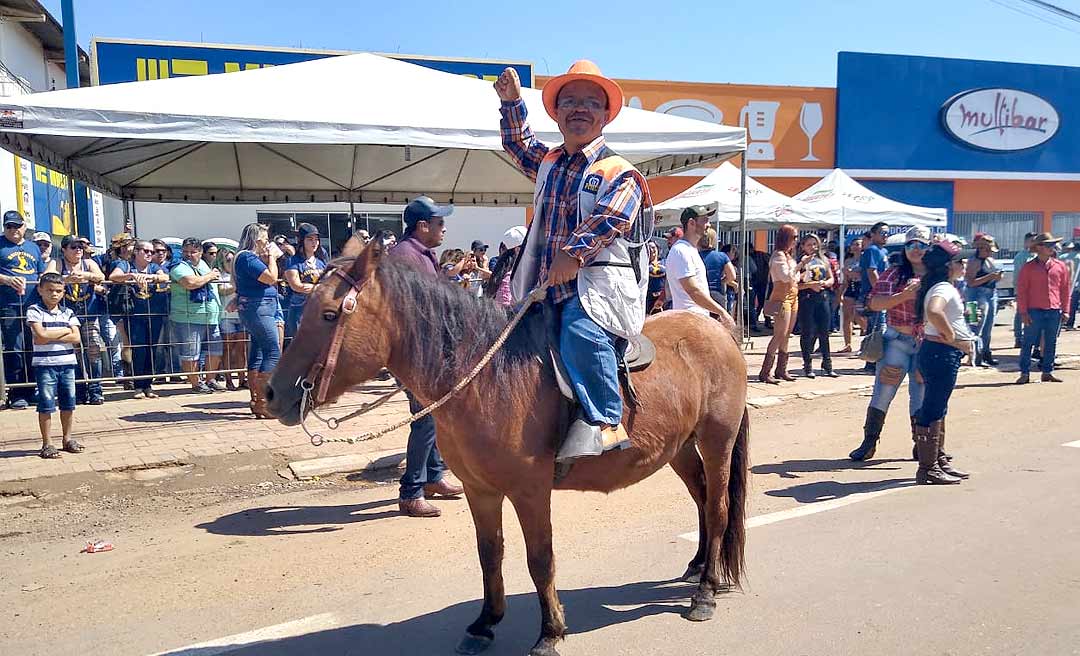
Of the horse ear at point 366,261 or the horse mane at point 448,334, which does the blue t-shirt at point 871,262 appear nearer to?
the horse mane at point 448,334

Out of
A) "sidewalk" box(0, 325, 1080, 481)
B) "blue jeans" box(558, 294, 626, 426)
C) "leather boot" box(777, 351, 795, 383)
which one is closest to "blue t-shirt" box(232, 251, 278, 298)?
"sidewalk" box(0, 325, 1080, 481)

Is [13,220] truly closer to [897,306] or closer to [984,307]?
[897,306]

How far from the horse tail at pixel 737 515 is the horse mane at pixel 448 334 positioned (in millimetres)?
1516

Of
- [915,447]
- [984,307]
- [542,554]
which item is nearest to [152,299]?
[542,554]

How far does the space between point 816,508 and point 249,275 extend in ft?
20.0

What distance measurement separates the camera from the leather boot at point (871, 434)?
6.89 m

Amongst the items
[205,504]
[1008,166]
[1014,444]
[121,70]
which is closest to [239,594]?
[205,504]

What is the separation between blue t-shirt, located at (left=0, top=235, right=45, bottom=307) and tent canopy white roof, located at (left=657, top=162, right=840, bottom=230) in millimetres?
10679

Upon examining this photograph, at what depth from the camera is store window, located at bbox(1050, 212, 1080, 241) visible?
27.5 meters

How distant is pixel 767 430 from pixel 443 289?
594 cm

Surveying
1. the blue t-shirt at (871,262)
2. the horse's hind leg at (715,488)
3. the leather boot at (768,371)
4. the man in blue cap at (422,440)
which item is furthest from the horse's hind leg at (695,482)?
the blue t-shirt at (871,262)

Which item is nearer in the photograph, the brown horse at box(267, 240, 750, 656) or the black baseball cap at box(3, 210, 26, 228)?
the brown horse at box(267, 240, 750, 656)

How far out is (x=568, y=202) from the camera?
11.3ft

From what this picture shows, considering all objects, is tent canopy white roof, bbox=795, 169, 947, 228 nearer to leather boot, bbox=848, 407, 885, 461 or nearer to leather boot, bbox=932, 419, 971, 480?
leather boot, bbox=848, 407, 885, 461
